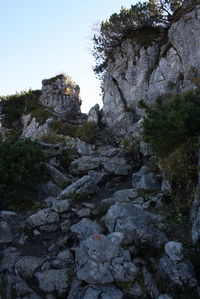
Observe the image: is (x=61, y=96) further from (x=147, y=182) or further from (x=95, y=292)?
(x=95, y=292)

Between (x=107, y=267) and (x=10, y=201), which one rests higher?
(x=10, y=201)

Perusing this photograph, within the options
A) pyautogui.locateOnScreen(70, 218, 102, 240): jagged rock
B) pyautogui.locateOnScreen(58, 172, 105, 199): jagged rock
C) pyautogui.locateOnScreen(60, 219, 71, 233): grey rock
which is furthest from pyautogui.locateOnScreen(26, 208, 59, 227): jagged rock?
pyautogui.locateOnScreen(58, 172, 105, 199): jagged rock

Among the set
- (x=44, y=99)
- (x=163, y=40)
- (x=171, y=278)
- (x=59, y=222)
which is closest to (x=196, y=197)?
(x=171, y=278)

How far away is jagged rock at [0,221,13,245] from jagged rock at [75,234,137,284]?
10.3ft

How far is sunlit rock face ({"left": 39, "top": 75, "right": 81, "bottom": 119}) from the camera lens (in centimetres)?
2870

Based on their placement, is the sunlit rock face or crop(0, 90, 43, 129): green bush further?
crop(0, 90, 43, 129): green bush

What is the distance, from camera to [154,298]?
7.20 metres

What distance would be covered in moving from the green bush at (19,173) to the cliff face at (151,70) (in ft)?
31.8

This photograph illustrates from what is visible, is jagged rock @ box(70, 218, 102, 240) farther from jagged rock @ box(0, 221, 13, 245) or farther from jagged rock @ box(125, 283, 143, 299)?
jagged rock @ box(125, 283, 143, 299)

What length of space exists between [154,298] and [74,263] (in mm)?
2398

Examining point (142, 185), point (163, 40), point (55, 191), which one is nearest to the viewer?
point (142, 185)

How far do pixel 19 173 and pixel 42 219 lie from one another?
3272 mm

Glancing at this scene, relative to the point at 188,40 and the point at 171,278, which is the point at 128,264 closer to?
the point at 171,278

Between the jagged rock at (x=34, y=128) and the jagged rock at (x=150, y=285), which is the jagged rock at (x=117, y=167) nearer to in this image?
the jagged rock at (x=150, y=285)
